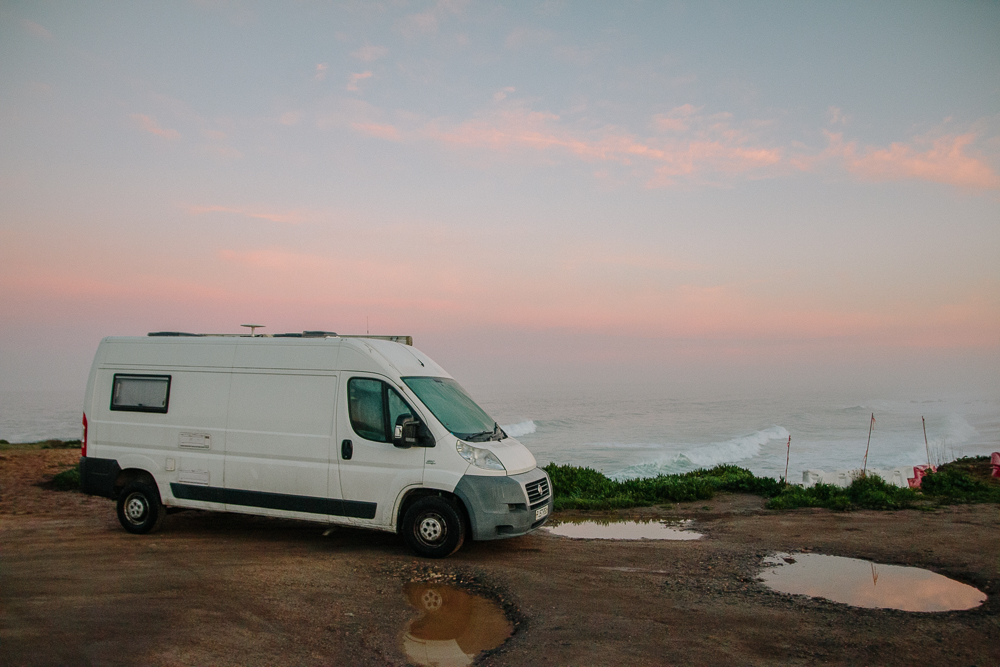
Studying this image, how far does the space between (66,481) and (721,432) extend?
42274mm

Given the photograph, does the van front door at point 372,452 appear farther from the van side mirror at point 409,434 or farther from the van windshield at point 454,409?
the van windshield at point 454,409

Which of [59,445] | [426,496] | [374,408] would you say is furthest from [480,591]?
[59,445]

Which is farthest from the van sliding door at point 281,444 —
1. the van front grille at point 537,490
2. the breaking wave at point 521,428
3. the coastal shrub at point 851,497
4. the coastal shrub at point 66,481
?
the breaking wave at point 521,428

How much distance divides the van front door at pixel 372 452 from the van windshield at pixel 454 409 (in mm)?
315

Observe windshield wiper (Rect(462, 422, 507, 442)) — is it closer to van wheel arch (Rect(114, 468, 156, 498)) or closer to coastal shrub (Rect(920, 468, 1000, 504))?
van wheel arch (Rect(114, 468, 156, 498))

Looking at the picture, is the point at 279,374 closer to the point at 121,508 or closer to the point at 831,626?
the point at 121,508

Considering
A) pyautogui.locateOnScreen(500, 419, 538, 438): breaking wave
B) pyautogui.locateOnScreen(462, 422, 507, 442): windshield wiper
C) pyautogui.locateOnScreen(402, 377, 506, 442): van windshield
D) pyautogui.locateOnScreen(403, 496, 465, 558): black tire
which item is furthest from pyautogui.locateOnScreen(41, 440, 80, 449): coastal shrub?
pyautogui.locateOnScreen(500, 419, 538, 438): breaking wave

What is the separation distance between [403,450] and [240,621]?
2.61 m

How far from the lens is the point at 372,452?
7.65 m

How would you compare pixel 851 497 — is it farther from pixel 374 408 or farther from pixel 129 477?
pixel 129 477

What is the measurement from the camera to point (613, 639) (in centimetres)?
515

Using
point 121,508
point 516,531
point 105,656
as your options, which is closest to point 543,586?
point 516,531

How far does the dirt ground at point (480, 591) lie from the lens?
486 cm

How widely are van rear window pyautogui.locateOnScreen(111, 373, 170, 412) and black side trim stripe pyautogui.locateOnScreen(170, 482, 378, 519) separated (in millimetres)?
1135
